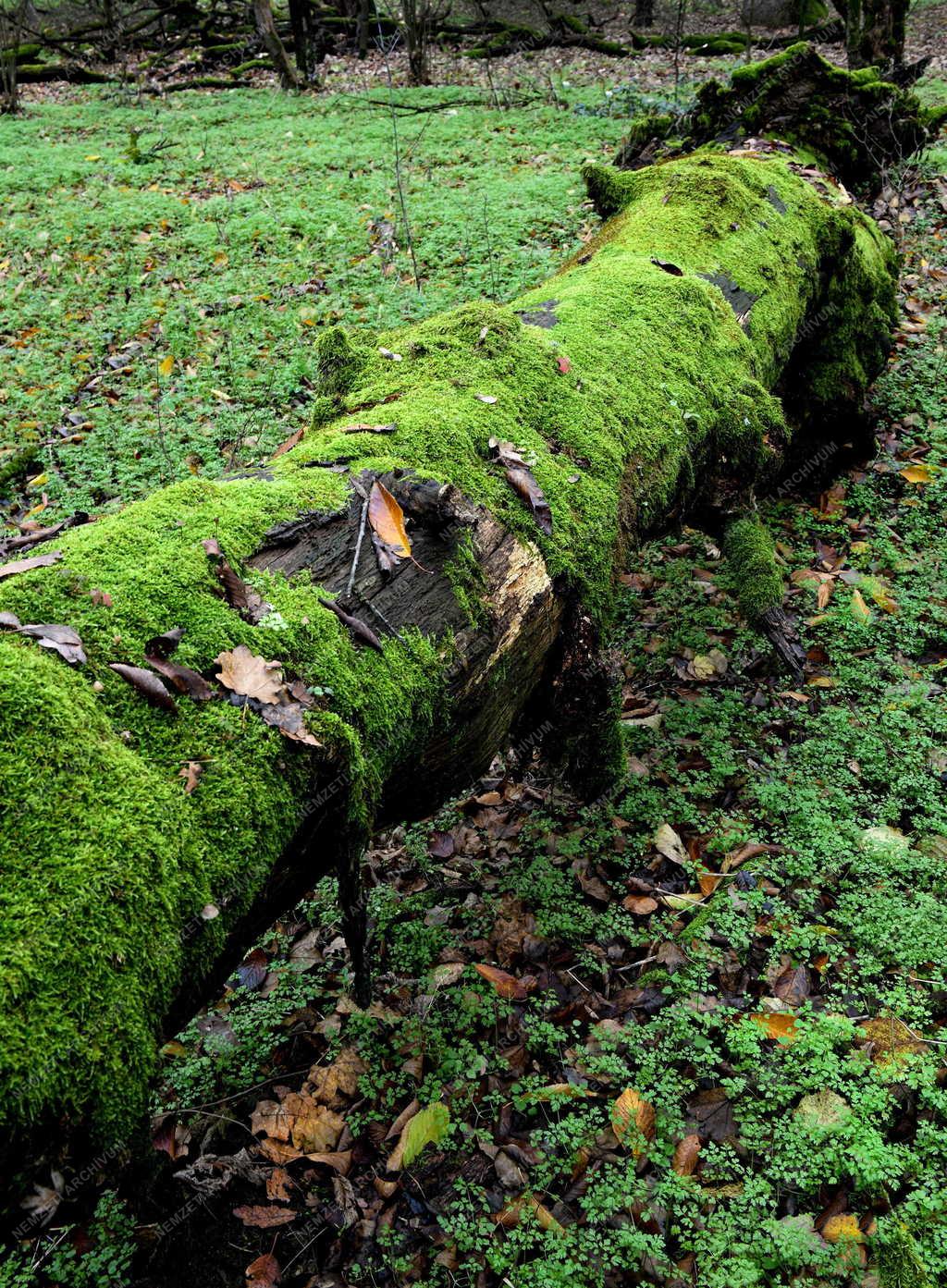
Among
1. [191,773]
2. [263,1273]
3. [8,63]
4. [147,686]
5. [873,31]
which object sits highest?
[8,63]

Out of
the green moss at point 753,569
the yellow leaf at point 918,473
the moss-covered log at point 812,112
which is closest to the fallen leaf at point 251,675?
the green moss at point 753,569

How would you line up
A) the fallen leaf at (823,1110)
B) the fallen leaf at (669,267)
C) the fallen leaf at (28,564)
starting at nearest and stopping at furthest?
the fallen leaf at (28,564) → the fallen leaf at (823,1110) → the fallen leaf at (669,267)

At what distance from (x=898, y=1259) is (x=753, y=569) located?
2.63 metres

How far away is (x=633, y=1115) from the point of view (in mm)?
2418

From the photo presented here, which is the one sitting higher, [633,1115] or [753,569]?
[753,569]

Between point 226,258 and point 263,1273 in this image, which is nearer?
point 263,1273

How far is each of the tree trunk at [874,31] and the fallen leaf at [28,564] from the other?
36.4 ft

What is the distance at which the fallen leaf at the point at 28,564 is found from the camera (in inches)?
71.6

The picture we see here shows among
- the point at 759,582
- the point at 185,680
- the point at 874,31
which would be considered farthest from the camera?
the point at 874,31

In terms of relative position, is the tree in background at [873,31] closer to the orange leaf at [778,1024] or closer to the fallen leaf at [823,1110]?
the orange leaf at [778,1024]

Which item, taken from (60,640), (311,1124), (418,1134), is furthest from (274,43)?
(418,1134)

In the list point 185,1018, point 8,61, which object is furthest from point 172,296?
point 8,61

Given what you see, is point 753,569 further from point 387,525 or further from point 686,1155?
point 686,1155

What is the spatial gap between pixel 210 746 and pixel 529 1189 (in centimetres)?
162
